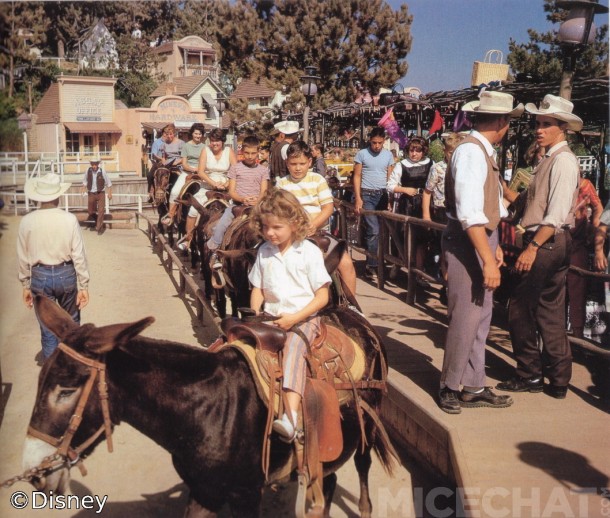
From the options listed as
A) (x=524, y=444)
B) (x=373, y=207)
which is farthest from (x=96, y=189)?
(x=524, y=444)

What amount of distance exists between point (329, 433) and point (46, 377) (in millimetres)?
1340

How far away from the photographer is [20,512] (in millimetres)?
3594

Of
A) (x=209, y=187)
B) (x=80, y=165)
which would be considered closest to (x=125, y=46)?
(x=80, y=165)

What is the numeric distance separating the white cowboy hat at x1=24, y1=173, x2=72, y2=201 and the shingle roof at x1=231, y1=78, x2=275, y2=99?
7495mm

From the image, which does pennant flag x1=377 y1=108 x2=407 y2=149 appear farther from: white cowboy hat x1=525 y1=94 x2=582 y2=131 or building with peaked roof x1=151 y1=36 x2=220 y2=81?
white cowboy hat x1=525 y1=94 x2=582 y2=131

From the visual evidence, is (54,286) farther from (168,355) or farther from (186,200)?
(186,200)

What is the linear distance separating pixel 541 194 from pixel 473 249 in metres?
0.67

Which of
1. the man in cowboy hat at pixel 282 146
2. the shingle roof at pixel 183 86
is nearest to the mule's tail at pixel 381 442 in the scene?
the man in cowboy hat at pixel 282 146

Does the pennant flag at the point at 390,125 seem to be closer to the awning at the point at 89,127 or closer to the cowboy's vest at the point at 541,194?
the awning at the point at 89,127

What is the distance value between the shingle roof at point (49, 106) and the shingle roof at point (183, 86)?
222 centimetres

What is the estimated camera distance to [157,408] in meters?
2.77

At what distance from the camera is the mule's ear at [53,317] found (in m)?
2.69

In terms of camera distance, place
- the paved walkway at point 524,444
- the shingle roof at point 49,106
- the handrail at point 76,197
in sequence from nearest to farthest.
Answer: the paved walkway at point 524,444 → the handrail at point 76,197 → the shingle roof at point 49,106

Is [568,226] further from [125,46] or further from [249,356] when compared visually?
[125,46]
